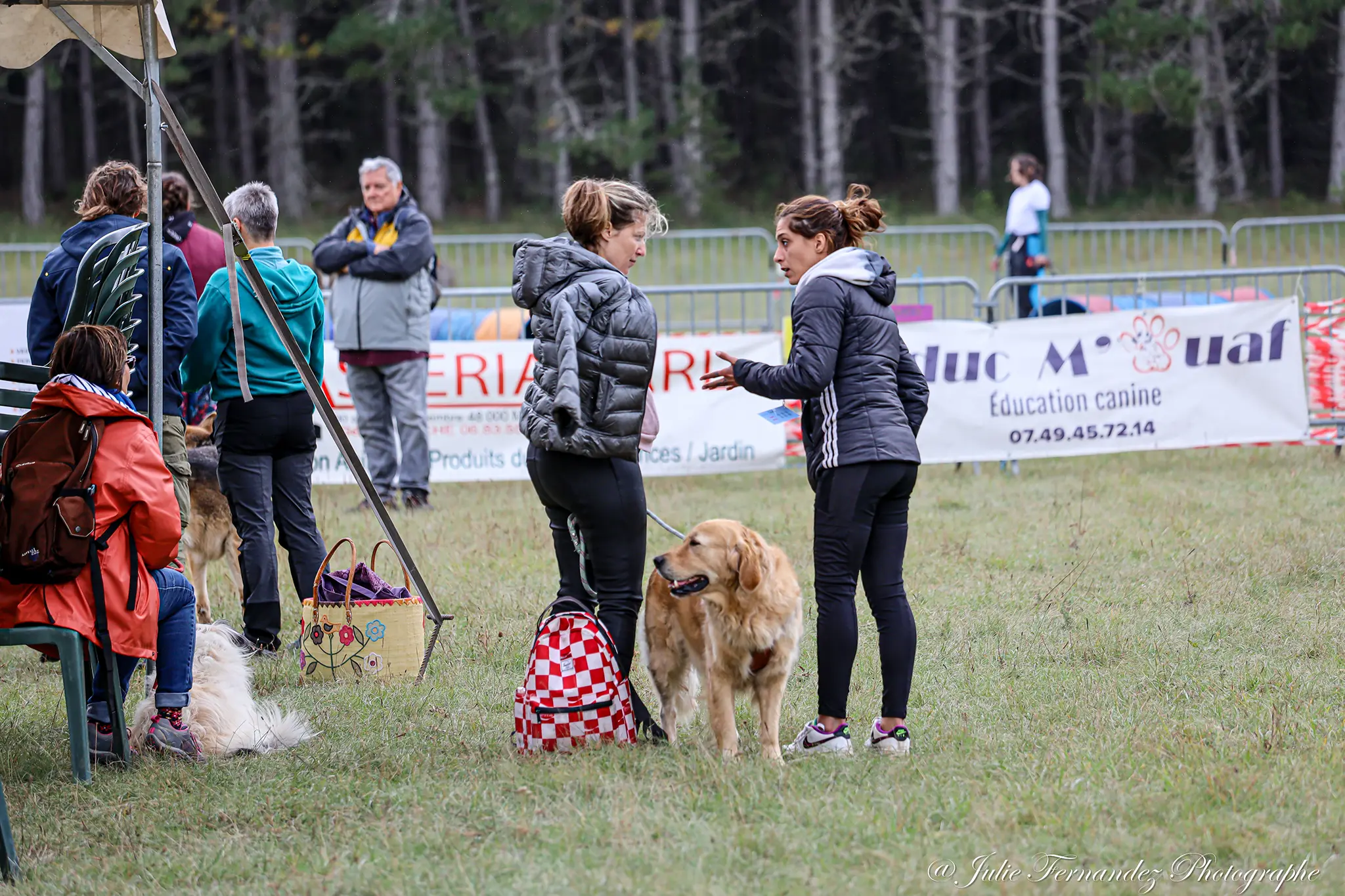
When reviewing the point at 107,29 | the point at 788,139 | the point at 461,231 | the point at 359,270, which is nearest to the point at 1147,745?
the point at 107,29

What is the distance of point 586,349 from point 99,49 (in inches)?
77.2

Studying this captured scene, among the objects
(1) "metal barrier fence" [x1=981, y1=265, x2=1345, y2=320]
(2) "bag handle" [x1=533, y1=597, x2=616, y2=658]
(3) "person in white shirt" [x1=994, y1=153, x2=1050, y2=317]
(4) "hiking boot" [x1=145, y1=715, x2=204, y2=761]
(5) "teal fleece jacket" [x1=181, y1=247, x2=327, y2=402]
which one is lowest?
(4) "hiking boot" [x1=145, y1=715, x2=204, y2=761]

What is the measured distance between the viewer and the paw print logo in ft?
33.0

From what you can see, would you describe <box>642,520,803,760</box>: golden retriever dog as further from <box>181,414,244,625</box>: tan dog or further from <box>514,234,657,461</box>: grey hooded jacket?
<box>181,414,244,625</box>: tan dog

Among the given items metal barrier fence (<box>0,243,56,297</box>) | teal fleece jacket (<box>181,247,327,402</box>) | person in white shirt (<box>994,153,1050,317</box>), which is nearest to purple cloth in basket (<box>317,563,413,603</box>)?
teal fleece jacket (<box>181,247,327,402</box>)

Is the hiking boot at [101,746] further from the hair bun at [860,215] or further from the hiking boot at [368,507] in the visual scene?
the hiking boot at [368,507]

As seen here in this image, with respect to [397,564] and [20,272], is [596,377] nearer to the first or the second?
[397,564]

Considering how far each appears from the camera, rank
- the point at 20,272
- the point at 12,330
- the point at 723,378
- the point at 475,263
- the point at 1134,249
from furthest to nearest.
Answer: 1. the point at 475,263
2. the point at 1134,249
3. the point at 20,272
4. the point at 12,330
5. the point at 723,378

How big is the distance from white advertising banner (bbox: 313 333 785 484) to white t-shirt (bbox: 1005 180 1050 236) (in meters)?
4.71

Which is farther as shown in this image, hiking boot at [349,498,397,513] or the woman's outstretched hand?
hiking boot at [349,498,397,513]

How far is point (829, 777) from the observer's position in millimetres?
3945

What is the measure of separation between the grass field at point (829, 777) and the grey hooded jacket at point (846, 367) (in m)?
0.96

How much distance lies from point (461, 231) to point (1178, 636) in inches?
1018

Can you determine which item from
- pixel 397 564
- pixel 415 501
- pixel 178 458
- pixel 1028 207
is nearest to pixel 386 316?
pixel 415 501
